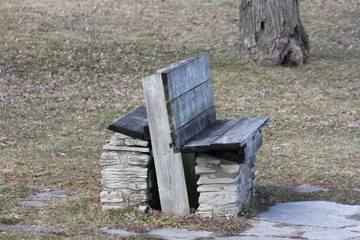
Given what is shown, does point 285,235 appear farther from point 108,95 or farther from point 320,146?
point 108,95

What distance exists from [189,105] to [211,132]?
35 cm

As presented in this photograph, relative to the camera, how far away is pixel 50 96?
1239 centimetres

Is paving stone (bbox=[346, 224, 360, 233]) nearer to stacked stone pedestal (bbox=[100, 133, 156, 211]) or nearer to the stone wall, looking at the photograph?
the stone wall

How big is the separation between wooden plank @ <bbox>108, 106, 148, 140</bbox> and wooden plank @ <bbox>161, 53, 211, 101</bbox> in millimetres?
435

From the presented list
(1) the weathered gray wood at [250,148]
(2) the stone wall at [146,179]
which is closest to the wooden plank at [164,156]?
(2) the stone wall at [146,179]

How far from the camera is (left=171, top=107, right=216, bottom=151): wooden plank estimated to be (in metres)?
5.60

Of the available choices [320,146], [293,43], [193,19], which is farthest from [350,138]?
[193,19]

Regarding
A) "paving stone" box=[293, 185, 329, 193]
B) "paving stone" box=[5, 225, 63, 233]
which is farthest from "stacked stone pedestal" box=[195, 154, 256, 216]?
"paving stone" box=[293, 185, 329, 193]

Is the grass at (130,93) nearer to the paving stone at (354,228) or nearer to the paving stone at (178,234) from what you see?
the paving stone at (178,234)

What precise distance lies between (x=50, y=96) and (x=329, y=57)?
6.80 metres

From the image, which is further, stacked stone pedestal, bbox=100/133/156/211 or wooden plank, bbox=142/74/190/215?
stacked stone pedestal, bbox=100/133/156/211

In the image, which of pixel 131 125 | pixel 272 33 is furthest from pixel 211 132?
pixel 272 33

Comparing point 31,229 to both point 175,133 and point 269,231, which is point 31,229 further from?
point 269,231

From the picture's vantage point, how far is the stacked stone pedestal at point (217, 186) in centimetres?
567
